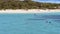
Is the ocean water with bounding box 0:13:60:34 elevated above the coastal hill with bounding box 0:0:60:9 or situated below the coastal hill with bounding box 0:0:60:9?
above

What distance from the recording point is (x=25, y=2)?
44.7m

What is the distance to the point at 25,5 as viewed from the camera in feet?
137

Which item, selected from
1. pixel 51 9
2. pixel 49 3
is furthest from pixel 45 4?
pixel 51 9

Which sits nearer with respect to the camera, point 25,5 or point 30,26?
point 30,26

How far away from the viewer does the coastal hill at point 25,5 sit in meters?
39.9

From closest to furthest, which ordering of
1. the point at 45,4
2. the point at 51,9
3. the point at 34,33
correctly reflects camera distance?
the point at 34,33
the point at 51,9
the point at 45,4

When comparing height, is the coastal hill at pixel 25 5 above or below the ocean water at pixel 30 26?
below

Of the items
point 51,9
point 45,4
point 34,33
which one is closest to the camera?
point 34,33

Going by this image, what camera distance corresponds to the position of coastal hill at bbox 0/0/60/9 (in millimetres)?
39875

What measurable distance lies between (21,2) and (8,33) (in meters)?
29.1

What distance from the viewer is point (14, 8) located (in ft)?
127

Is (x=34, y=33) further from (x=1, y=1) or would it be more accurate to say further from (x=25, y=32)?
(x=1, y=1)

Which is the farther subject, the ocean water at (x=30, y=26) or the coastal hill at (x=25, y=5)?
the coastal hill at (x=25, y=5)

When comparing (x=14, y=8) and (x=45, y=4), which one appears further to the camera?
(x=45, y=4)
